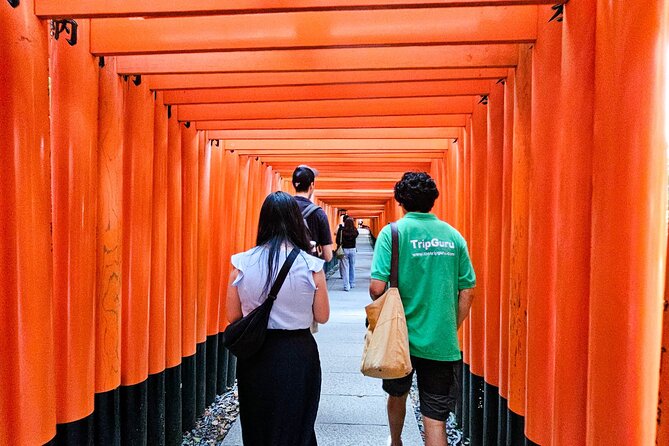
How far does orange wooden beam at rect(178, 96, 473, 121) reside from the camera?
4.15 metres

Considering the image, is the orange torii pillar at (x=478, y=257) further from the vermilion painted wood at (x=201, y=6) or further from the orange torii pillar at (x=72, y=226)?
the orange torii pillar at (x=72, y=226)

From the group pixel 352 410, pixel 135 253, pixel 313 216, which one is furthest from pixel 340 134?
pixel 352 410

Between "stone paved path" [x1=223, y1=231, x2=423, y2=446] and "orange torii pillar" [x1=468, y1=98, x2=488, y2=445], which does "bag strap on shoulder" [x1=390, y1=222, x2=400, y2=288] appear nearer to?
"orange torii pillar" [x1=468, y1=98, x2=488, y2=445]

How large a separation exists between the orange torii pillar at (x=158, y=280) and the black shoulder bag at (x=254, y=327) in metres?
1.47

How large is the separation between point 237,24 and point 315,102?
1.61 meters

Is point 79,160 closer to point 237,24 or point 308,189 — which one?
point 237,24

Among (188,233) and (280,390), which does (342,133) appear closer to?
(188,233)

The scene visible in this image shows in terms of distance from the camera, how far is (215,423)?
5043 millimetres

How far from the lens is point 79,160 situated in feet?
9.24

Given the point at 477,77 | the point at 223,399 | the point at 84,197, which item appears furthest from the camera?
the point at 223,399

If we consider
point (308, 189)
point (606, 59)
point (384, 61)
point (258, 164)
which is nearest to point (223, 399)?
point (308, 189)

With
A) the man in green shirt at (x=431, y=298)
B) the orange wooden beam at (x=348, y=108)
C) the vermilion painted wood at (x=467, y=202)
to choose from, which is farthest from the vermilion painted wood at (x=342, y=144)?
the man in green shirt at (x=431, y=298)

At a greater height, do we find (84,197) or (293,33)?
(293,33)

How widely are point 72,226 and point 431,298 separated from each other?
1948 mm
